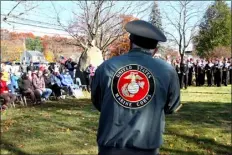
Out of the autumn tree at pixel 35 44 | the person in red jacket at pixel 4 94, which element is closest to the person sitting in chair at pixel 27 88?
the person in red jacket at pixel 4 94

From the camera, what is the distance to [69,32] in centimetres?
2472

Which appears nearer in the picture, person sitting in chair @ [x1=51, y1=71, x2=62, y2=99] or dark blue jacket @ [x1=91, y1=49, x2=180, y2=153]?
dark blue jacket @ [x1=91, y1=49, x2=180, y2=153]

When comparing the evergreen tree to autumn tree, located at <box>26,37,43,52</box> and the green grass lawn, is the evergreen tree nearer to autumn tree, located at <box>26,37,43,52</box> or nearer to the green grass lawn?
the green grass lawn

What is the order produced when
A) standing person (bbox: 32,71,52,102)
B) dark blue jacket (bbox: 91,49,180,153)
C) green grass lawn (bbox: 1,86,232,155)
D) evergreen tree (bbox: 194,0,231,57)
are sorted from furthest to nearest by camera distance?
1. evergreen tree (bbox: 194,0,231,57)
2. standing person (bbox: 32,71,52,102)
3. green grass lawn (bbox: 1,86,232,155)
4. dark blue jacket (bbox: 91,49,180,153)

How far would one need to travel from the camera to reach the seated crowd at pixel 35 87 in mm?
12469

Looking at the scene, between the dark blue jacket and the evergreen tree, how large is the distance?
150 feet

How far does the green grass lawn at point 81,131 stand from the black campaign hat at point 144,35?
Answer: 394 centimetres

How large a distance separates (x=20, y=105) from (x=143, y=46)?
1108cm

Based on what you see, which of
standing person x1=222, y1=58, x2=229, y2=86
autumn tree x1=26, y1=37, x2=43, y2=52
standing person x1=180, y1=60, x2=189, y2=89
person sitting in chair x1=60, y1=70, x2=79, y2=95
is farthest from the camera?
autumn tree x1=26, y1=37, x2=43, y2=52

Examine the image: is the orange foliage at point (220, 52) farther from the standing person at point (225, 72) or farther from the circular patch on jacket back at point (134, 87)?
the circular patch on jacket back at point (134, 87)

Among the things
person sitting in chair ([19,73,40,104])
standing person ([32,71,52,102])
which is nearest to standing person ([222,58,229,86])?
standing person ([32,71,52,102])

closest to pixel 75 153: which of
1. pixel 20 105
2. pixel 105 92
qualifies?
pixel 105 92

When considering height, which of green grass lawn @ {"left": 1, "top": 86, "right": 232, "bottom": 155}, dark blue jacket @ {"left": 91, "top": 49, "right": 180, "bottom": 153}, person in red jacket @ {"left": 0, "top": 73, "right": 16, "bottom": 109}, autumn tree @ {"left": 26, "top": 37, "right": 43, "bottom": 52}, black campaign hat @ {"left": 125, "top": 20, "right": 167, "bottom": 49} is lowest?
green grass lawn @ {"left": 1, "top": 86, "right": 232, "bottom": 155}

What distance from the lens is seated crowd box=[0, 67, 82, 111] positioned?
12469 mm
